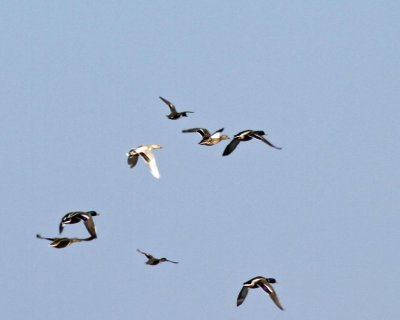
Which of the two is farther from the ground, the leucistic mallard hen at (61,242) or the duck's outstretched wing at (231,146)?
the duck's outstretched wing at (231,146)

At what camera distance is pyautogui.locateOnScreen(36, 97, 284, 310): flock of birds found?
266ft

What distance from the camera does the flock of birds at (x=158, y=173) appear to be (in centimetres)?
8112

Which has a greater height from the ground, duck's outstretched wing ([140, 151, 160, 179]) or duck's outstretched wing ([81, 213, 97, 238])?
duck's outstretched wing ([140, 151, 160, 179])

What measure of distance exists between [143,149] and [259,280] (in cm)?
1468

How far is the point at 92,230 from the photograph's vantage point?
3083 inches

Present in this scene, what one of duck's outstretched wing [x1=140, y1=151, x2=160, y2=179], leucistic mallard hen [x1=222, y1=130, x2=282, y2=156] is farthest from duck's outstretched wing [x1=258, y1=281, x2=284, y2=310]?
duck's outstretched wing [x1=140, y1=151, x2=160, y2=179]

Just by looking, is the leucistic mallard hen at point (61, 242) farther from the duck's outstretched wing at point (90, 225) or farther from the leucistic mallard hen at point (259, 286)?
the leucistic mallard hen at point (259, 286)

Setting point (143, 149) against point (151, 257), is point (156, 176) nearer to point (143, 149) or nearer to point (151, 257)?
point (143, 149)

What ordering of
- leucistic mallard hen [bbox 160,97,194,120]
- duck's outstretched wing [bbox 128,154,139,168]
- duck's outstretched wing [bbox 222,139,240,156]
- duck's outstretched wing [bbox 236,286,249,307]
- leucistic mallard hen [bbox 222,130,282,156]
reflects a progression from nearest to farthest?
duck's outstretched wing [bbox 236,286,249,307] → leucistic mallard hen [bbox 222,130,282,156] → duck's outstretched wing [bbox 222,139,240,156] → duck's outstretched wing [bbox 128,154,139,168] → leucistic mallard hen [bbox 160,97,194,120]

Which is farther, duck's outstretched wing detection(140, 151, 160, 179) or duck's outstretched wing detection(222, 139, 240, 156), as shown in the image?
duck's outstretched wing detection(222, 139, 240, 156)

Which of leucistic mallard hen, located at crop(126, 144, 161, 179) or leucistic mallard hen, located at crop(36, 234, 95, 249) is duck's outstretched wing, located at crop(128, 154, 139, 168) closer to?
leucistic mallard hen, located at crop(126, 144, 161, 179)

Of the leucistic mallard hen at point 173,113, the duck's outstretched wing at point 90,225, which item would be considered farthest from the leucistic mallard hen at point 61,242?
the leucistic mallard hen at point 173,113

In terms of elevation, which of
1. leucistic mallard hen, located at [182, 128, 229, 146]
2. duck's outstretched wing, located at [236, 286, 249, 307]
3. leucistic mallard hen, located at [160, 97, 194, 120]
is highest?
leucistic mallard hen, located at [160, 97, 194, 120]

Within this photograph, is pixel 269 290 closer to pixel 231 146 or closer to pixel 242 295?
pixel 242 295
